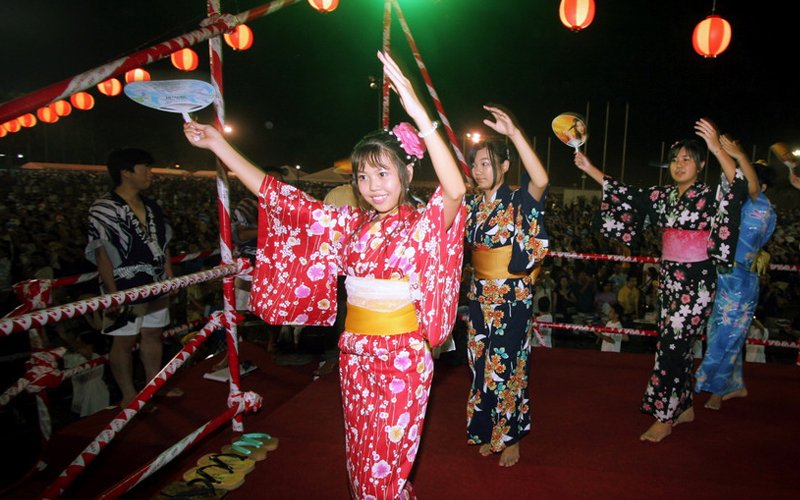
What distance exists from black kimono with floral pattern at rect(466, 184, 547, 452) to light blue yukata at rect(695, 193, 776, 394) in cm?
187

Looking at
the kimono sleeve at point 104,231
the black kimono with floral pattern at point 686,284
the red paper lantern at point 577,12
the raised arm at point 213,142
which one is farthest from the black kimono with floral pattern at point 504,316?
the red paper lantern at point 577,12

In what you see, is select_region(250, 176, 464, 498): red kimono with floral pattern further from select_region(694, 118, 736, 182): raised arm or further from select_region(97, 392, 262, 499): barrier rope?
select_region(694, 118, 736, 182): raised arm

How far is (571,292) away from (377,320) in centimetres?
692

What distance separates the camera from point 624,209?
12.0 ft

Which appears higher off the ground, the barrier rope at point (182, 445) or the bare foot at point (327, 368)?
the barrier rope at point (182, 445)

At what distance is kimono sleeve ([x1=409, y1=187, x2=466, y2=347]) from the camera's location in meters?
1.98

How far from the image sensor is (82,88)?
1.64 m

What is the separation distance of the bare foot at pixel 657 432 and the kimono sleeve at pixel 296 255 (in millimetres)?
2317

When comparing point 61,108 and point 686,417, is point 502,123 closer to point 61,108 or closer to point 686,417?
point 686,417

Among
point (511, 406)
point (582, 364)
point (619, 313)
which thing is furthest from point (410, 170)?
point (619, 313)

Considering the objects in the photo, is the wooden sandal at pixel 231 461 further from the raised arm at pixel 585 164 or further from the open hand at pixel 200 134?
the raised arm at pixel 585 164

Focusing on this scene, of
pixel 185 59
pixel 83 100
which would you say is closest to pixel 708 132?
pixel 185 59

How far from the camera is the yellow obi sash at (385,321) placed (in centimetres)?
202

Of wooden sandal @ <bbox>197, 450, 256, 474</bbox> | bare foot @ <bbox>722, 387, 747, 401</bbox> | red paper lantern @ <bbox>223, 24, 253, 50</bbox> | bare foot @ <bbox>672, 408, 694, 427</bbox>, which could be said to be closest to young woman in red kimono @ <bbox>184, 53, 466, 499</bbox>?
wooden sandal @ <bbox>197, 450, 256, 474</bbox>
